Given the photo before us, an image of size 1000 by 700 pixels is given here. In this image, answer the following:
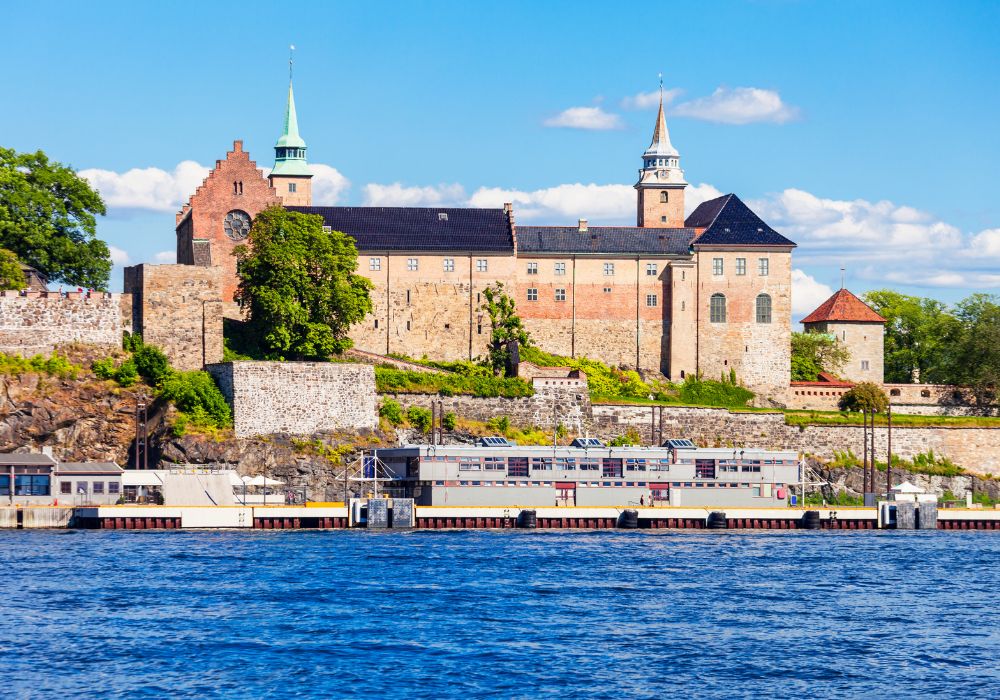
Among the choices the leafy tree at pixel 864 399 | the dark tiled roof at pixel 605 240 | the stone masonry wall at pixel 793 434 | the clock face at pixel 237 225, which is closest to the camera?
the stone masonry wall at pixel 793 434

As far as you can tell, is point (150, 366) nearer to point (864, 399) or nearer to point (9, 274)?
point (9, 274)

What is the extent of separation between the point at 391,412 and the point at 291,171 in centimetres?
2931

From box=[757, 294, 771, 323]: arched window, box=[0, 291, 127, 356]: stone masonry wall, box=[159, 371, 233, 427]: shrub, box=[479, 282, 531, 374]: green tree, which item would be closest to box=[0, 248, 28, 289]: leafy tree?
box=[0, 291, 127, 356]: stone masonry wall

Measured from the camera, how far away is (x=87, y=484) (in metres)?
79.9

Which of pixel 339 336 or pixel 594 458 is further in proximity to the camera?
pixel 339 336

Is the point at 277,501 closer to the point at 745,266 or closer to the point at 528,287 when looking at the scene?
the point at 528,287

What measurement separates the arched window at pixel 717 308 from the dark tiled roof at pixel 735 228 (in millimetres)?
3787

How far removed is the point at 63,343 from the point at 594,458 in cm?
2892

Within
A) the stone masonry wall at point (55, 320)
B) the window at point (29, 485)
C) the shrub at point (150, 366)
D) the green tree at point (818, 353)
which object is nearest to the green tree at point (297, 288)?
the shrub at point (150, 366)

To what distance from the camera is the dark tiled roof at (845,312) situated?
120 metres

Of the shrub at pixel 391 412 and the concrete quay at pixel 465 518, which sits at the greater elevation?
the shrub at pixel 391 412

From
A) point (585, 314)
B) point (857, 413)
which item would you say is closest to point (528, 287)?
point (585, 314)

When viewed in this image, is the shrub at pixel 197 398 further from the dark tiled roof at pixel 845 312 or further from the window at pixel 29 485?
the dark tiled roof at pixel 845 312

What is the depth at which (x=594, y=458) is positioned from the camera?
287 ft
